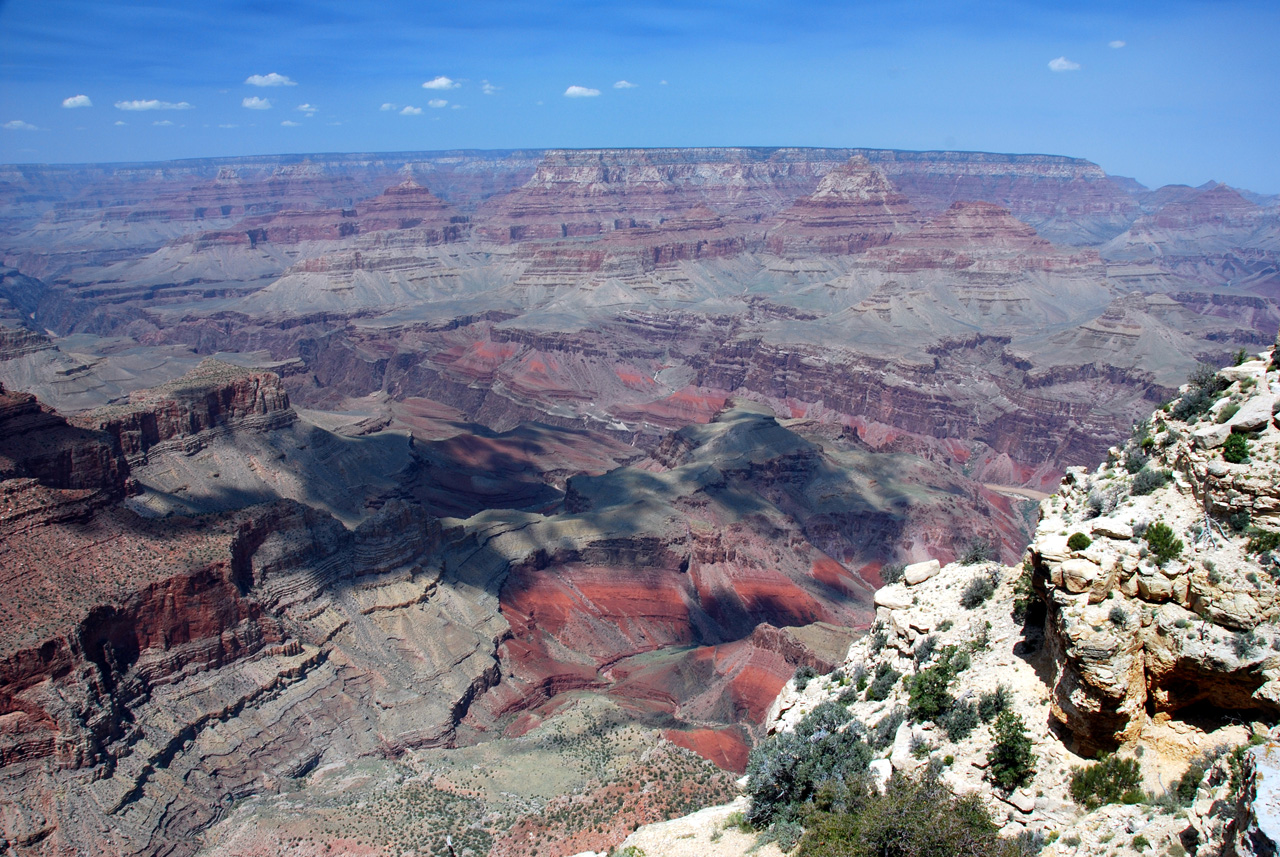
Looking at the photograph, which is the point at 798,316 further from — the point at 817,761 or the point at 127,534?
the point at 817,761

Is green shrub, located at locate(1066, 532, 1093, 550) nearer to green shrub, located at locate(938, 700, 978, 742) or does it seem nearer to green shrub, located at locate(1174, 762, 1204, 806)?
green shrub, located at locate(1174, 762, 1204, 806)

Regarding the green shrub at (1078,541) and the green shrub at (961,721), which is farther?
the green shrub at (961,721)

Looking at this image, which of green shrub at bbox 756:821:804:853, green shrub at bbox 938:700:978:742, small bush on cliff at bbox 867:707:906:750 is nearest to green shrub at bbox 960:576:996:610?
small bush on cliff at bbox 867:707:906:750

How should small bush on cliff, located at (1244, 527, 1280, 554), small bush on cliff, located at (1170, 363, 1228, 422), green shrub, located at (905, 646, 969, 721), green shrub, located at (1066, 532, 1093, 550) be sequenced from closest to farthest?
small bush on cliff, located at (1244, 527, 1280, 554), green shrub, located at (1066, 532, 1093, 550), small bush on cliff, located at (1170, 363, 1228, 422), green shrub, located at (905, 646, 969, 721)

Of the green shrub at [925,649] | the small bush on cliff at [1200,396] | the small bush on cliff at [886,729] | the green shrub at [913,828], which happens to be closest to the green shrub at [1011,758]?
the green shrub at [913,828]

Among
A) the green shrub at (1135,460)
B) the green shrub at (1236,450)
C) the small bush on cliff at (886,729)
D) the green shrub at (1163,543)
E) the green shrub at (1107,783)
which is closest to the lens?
the green shrub at (1107,783)

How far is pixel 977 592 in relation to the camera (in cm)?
2514

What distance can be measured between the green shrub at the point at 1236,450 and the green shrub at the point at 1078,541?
3.30 metres

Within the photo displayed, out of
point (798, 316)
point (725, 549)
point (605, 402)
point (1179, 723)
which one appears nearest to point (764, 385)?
point (605, 402)

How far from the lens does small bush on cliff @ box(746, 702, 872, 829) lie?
22734mm

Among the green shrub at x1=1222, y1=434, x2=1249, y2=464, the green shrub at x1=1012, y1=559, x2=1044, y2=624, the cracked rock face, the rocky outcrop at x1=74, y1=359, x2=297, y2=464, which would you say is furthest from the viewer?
the rocky outcrop at x1=74, y1=359, x2=297, y2=464

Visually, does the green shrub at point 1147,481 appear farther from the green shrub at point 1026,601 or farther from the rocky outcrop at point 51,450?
the rocky outcrop at point 51,450

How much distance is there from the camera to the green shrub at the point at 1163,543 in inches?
665

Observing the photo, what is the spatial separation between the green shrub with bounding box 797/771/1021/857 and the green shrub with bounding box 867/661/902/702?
491 centimetres
